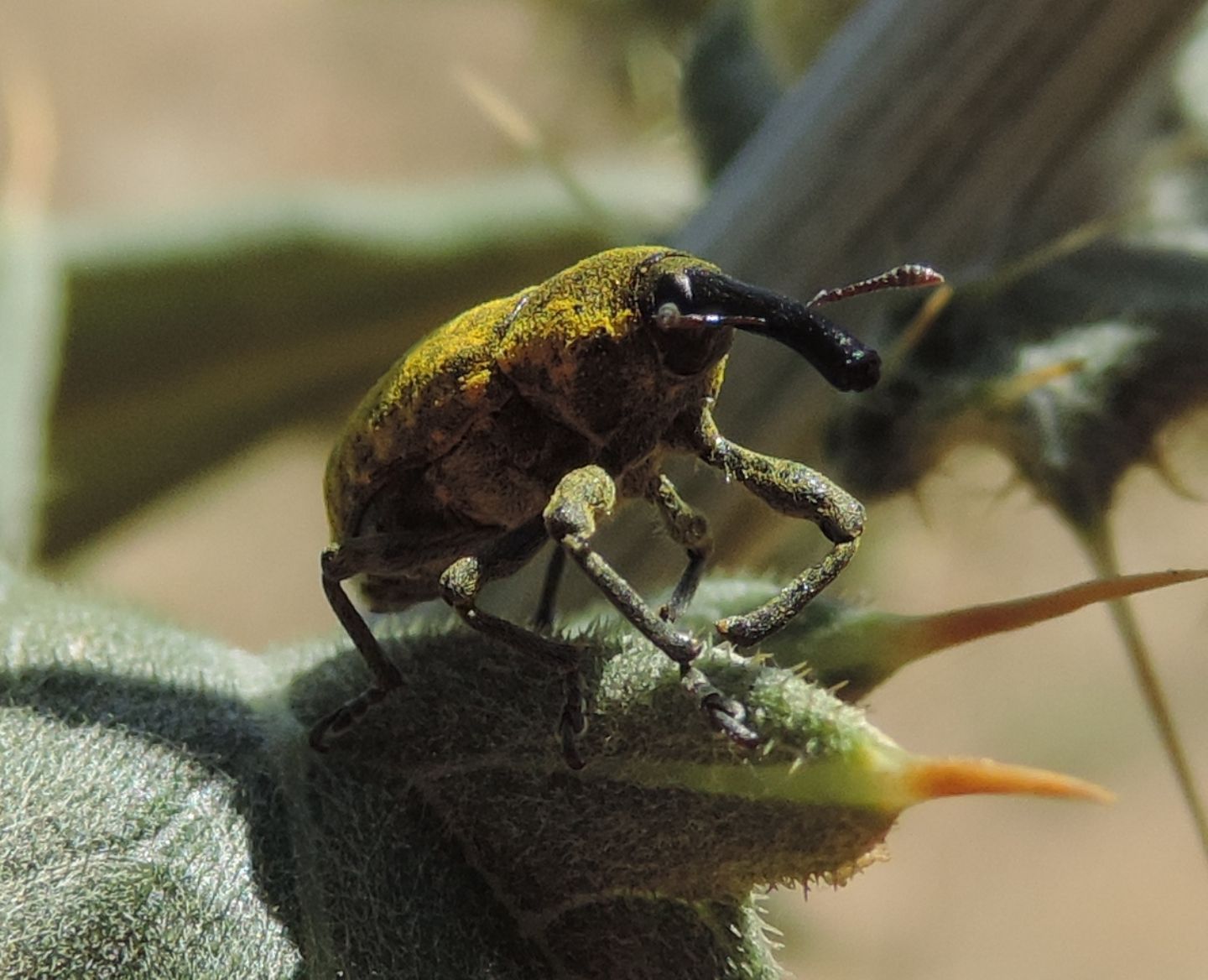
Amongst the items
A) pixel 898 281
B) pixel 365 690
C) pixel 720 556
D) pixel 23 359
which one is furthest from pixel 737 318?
pixel 23 359

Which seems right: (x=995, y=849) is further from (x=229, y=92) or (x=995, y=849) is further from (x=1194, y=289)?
(x=229, y=92)

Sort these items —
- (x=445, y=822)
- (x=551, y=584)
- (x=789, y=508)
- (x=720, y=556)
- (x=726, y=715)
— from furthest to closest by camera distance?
(x=720, y=556) → (x=551, y=584) → (x=789, y=508) → (x=445, y=822) → (x=726, y=715)

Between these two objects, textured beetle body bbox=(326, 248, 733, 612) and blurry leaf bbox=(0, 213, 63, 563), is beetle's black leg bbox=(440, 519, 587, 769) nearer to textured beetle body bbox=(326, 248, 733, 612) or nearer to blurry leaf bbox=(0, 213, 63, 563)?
textured beetle body bbox=(326, 248, 733, 612)

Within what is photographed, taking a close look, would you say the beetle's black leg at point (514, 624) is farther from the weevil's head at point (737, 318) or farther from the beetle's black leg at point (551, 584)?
the weevil's head at point (737, 318)

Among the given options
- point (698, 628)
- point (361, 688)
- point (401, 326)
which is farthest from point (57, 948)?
point (401, 326)

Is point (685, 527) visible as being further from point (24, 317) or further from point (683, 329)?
point (24, 317)

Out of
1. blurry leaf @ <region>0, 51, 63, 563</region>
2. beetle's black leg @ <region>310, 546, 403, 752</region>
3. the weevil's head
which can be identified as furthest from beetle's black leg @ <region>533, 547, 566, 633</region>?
blurry leaf @ <region>0, 51, 63, 563</region>

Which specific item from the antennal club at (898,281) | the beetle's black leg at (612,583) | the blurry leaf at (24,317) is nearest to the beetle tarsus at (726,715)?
the beetle's black leg at (612,583)
